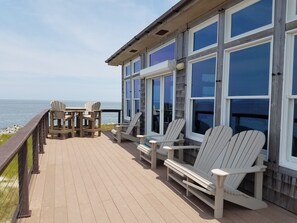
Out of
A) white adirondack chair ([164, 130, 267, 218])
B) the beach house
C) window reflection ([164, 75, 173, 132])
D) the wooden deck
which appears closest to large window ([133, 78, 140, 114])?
the beach house

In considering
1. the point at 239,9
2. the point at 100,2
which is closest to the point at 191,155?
the point at 239,9

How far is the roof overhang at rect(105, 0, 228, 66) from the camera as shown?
378cm

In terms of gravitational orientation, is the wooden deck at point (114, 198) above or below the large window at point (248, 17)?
below

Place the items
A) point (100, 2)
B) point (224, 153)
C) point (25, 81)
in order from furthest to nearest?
point (25, 81) < point (100, 2) < point (224, 153)

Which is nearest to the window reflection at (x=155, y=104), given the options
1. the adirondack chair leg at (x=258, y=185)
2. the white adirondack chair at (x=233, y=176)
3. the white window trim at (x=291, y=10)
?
the white adirondack chair at (x=233, y=176)

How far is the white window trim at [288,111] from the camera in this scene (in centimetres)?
260

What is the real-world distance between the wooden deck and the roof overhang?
2.77 m

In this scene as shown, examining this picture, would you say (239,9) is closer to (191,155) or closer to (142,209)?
(191,155)

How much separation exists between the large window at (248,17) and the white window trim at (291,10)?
10.2 inches

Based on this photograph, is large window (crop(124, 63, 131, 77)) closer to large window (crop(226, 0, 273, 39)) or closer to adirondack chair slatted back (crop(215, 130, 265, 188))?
large window (crop(226, 0, 273, 39))

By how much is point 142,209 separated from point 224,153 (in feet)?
4.23

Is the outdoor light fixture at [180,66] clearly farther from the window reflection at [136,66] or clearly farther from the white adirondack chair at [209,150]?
the window reflection at [136,66]

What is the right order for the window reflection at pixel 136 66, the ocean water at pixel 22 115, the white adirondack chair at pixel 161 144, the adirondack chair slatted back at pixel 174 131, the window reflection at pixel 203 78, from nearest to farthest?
the window reflection at pixel 203 78 < the white adirondack chair at pixel 161 144 < the adirondack chair slatted back at pixel 174 131 < the window reflection at pixel 136 66 < the ocean water at pixel 22 115

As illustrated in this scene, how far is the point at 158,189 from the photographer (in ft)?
10.9
